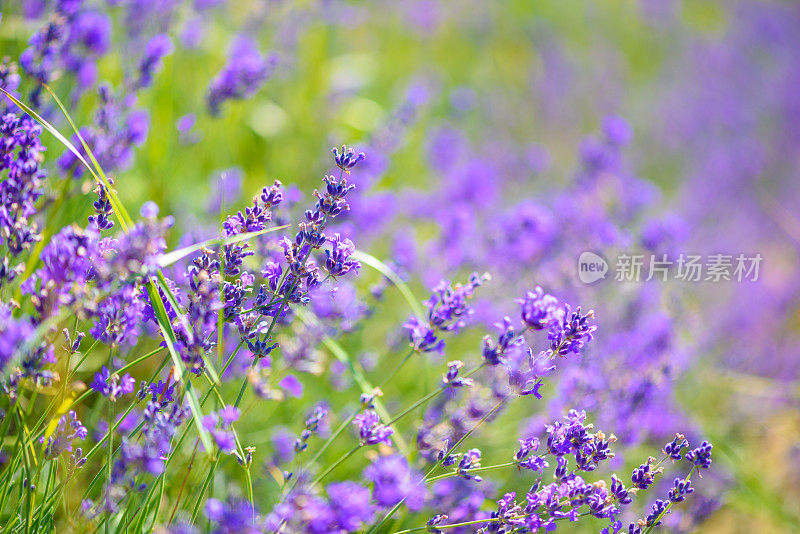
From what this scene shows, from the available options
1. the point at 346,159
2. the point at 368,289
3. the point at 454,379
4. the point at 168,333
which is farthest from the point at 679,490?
the point at 368,289

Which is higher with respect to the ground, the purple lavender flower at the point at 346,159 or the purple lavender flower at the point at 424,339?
the purple lavender flower at the point at 346,159

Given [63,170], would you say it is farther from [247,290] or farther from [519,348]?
[519,348]

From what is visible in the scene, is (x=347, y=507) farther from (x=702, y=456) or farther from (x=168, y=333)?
(x=702, y=456)

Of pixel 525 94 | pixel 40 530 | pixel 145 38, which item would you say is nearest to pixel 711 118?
pixel 525 94

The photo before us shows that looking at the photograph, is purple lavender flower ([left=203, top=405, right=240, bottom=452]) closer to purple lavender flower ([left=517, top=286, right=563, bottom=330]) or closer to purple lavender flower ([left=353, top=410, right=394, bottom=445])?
purple lavender flower ([left=353, top=410, right=394, bottom=445])

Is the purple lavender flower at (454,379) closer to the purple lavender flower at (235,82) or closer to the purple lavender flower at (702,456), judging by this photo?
the purple lavender flower at (702,456)

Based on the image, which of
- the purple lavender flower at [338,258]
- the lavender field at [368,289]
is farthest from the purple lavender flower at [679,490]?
the purple lavender flower at [338,258]

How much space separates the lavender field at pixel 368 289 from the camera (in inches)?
52.8

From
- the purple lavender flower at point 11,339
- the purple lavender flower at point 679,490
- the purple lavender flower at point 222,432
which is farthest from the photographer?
the purple lavender flower at point 679,490

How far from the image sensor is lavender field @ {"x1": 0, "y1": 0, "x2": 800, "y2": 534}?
1342 mm

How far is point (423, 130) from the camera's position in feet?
20.6

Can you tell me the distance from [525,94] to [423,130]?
182 cm

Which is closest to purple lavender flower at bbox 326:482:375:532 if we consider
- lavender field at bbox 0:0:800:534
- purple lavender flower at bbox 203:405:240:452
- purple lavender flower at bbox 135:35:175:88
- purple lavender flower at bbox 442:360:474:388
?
lavender field at bbox 0:0:800:534

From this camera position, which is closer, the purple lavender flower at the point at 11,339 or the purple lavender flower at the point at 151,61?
the purple lavender flower at the point at 11,339
